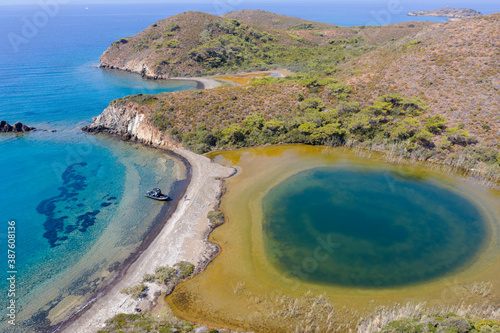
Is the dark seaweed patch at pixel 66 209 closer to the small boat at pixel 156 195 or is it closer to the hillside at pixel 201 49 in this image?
the small boat at pixel 156 195

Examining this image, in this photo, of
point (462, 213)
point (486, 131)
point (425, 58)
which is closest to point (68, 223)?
point (462, 213)

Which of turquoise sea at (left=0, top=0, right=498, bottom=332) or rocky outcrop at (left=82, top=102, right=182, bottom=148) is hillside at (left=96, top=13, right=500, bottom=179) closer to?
rocky outcrop at (left=82, top=102, right=182, bottom=148)

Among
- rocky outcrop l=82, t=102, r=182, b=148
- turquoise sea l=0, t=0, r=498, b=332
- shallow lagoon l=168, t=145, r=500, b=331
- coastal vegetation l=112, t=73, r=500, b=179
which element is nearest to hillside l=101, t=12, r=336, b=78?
turquoise sea l=0, t=0, r=498, b=332

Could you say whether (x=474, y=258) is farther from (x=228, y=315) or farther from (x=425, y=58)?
(x=425, y=58)

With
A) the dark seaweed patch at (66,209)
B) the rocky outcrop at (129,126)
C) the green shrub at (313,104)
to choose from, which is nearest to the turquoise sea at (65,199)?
the dark seaweed patch at (66,209)

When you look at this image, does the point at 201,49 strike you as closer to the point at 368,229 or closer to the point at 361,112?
the point at 361,112
